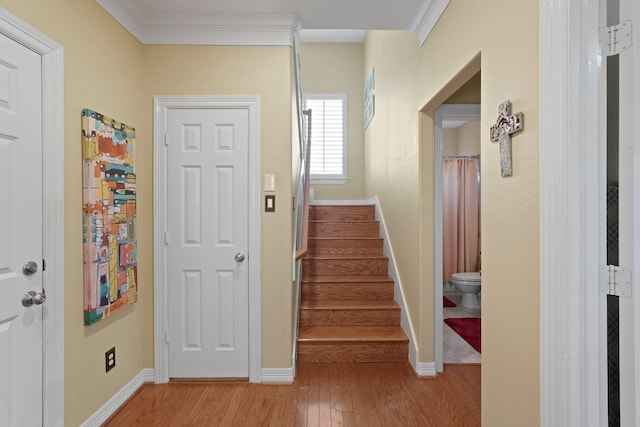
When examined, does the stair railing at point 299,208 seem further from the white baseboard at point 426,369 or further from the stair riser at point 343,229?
the white baseboard at point 426,369

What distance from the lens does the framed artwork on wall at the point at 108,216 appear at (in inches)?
79.2

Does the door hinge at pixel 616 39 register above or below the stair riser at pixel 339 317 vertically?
above

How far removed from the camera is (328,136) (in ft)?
19.2

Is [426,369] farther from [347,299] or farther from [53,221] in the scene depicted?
[53,221]

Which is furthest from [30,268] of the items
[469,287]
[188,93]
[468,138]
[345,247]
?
[468,138]

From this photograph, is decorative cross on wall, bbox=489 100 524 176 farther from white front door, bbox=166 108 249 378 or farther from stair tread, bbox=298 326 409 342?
stair tread, bbox=298 326 409 342

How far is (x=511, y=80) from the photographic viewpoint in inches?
59.0

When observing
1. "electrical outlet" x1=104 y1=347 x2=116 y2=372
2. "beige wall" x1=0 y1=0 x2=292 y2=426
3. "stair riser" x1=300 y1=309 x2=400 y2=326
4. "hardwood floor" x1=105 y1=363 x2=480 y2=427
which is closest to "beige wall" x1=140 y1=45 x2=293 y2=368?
"beige wall" x1=0 y1=0 x2=292 y2=426

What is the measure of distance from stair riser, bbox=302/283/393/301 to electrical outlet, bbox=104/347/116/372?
1636mm

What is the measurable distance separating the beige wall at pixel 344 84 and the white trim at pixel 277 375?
345 centimetres

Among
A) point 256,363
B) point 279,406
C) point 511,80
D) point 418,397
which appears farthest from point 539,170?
point 256,363

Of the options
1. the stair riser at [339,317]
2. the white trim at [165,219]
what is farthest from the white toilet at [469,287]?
the white trim at [165,219]

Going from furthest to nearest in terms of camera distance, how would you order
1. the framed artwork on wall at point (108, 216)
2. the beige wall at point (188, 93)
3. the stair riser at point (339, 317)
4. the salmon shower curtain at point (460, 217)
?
the salmon shower curtain at point (460, 217)
the stair riser at point (339, 317)
the beige wall at point (188, 93)
the framed artwork on wall at point (108, 216)

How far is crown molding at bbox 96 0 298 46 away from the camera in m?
2.59
